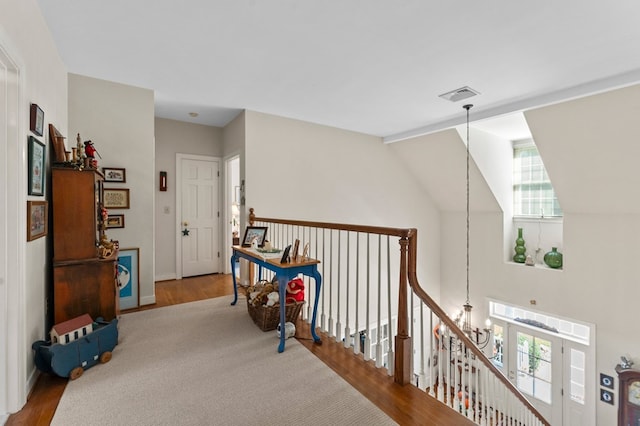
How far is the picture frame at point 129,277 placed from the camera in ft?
10.7

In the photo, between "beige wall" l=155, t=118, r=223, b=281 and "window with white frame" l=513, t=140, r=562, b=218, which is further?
"window with white frame" l=513, t=140, r=562, b=218

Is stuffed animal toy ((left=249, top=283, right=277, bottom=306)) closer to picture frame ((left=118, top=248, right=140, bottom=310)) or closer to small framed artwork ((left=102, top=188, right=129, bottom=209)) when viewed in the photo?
picture frame ((left=118, top=248, right=140, bottom=310))

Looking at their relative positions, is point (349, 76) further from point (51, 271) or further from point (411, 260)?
point (51, 271)

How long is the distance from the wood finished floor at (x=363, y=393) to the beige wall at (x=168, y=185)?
257 cm

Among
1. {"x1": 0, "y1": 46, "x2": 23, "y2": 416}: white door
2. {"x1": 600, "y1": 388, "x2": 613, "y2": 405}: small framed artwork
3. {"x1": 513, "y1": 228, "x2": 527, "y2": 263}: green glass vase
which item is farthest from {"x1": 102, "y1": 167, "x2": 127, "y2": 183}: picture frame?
{"x1": 600, "y1": 388, "x2": 613, "y2": 405}: small framed artwork

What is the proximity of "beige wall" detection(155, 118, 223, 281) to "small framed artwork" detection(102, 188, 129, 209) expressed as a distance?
3.77 ft

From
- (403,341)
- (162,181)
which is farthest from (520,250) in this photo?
(162,181)

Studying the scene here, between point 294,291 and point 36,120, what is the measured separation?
7.41 feet

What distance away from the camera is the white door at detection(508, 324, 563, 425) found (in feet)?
16.2

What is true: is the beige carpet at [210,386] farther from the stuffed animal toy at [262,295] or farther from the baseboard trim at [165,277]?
the baseboard trim at [165,277]

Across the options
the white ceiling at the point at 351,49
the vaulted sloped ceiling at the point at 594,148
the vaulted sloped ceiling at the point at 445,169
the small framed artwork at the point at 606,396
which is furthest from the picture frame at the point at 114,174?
the small framed artwork at the point at 606,396

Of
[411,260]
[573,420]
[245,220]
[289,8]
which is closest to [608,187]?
[573,420]

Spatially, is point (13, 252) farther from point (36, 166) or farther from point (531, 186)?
point (531, 186)

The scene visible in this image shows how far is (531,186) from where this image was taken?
5.47 m
